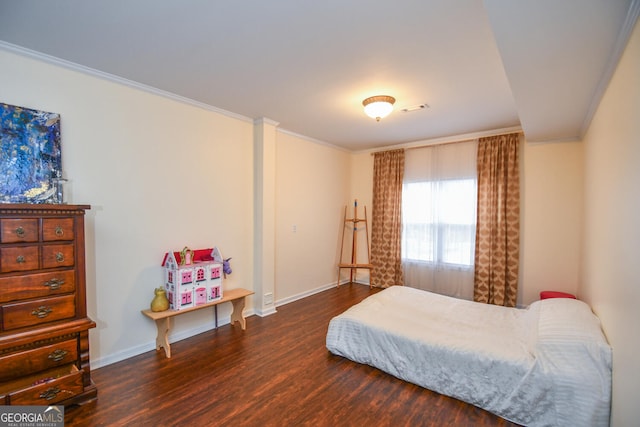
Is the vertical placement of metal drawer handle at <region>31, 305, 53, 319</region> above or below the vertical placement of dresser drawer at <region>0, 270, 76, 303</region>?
below

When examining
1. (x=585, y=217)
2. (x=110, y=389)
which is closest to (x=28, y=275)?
(x=110, y=389)

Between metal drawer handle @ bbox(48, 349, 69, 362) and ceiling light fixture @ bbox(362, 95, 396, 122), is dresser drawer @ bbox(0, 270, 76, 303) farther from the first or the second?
ceiling light fixture @ bbox(362, 95, 396, 122)

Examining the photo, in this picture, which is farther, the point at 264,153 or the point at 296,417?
the point at 264,153

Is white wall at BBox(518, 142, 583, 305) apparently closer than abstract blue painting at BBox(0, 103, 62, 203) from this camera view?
No

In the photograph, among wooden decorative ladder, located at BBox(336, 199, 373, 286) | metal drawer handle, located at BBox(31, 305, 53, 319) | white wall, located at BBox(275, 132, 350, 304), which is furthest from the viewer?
wooden decorative ladder, located at BBox(336, 199, 373, 286)

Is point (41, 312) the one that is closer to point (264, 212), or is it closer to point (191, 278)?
point (191, 278)

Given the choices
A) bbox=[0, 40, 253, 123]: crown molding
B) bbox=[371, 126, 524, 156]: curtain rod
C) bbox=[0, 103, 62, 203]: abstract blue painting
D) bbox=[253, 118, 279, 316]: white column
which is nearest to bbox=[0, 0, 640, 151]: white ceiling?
bbox=[0, 40, 253, 123]: crown molding

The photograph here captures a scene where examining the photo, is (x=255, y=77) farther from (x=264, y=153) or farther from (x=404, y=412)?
(x=404, y=412)

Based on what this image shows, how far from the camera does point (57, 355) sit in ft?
6.57

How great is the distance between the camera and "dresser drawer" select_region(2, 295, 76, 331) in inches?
72.3

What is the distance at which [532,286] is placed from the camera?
4016 mm

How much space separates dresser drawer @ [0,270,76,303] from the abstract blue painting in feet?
2.09

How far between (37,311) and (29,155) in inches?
46.8

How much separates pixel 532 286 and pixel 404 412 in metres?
3.11
